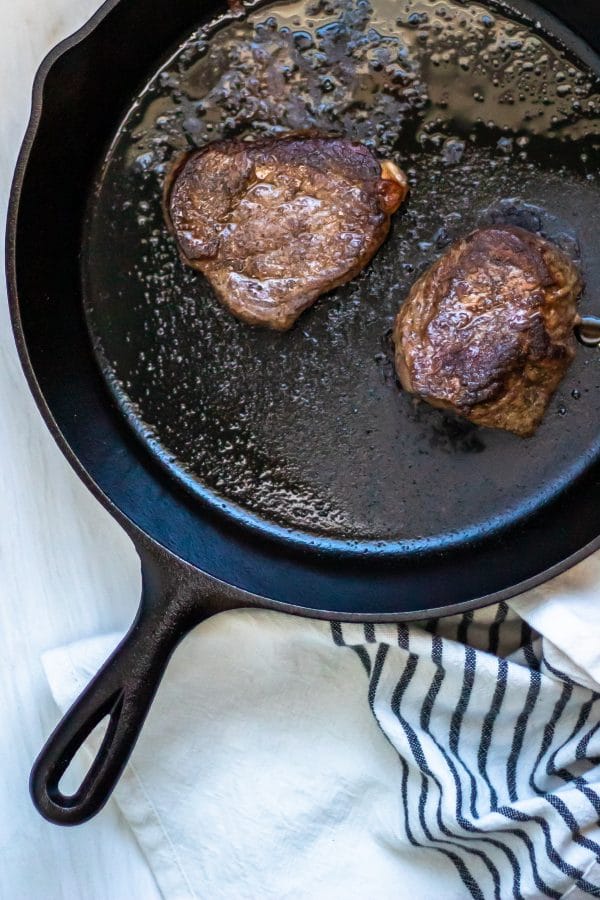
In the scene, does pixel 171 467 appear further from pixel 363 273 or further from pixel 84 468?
pixel 363 273

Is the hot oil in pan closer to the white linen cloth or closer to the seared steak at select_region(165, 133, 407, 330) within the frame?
the seared steak at select_region(165, 133, 407, 330)

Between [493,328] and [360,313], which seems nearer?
[493,328]

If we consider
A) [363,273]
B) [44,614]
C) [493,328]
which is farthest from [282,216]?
[44,614]

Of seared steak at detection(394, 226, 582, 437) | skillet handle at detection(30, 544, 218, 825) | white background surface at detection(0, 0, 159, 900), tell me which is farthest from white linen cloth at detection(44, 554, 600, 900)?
seared steak at detection(394, 226, 582, 437)

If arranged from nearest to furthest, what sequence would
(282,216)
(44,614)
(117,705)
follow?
(117,705) < (282,216) < (44,614)

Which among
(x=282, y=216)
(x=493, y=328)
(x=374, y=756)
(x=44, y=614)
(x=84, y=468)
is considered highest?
(x=282, y=216)

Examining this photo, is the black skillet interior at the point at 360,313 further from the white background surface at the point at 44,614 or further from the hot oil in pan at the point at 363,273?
the white background surface at the point at 44,614

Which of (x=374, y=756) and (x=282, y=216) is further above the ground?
(x=282, y=216)
